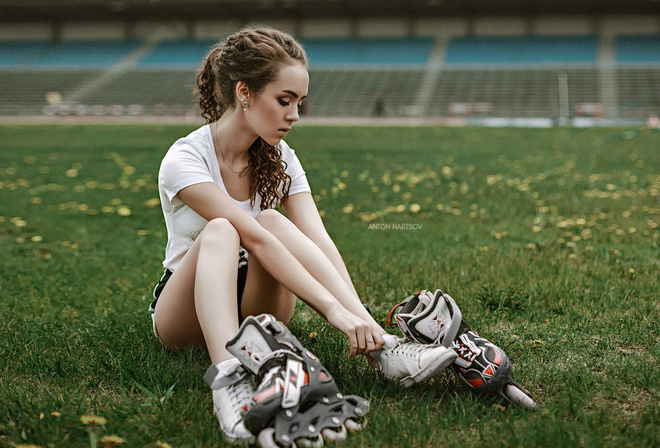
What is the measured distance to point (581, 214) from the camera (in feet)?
17.6

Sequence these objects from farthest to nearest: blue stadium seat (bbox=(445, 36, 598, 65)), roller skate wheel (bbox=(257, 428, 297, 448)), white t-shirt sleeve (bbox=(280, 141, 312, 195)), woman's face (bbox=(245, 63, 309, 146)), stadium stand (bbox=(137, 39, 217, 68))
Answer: stadium stand (bbox=(137, 39, 217, 68)), blue stadium seat (bbox=(445, 36, 598, 65)), white t-shirt sleeve (bbox=(280, 141, 312, 195)), woman's face (bbox=(245, 63, 309, 146)), roller skate wheel (bbox=(257, 428, 297, 448))

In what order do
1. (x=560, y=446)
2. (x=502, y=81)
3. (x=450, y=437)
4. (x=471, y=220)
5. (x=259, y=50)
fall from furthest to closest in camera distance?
(x=502, y=81) → (x=471, y=220) → (x=259, y=50) → (x=450, y=437) → (x=560, y=446)

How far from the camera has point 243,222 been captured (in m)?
2.26

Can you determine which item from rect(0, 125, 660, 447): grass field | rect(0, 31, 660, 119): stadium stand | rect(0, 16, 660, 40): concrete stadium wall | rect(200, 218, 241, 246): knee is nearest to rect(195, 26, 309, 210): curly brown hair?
rect(200, 218, 241, 246): knee

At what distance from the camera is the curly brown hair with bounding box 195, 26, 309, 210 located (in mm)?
2314

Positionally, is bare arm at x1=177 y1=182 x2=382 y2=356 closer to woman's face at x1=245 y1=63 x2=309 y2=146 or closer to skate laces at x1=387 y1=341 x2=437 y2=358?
skate laces at x1=387 y1=341 x2=437 y2=358

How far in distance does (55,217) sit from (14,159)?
5348mm

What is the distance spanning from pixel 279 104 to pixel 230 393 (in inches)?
42.7

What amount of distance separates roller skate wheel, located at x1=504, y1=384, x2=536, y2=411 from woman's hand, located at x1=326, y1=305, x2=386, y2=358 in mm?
456

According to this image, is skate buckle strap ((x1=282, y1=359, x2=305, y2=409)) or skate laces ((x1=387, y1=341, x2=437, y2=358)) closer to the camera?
skate buckle strap ((x1=282, y1=359, x2=305, y2=409))

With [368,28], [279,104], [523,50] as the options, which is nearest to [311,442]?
[279,104]

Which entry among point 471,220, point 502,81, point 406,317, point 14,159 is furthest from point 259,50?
point 502,81

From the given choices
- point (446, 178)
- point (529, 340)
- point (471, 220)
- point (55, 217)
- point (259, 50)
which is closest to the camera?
point (259, 50)

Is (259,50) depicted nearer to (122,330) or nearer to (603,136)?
(122,330)
